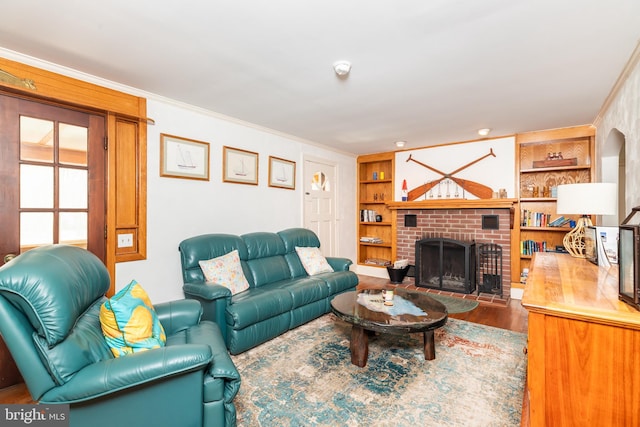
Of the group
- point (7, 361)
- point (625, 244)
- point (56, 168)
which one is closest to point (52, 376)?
point (7, 361)

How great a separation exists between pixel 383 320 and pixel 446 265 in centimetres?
294

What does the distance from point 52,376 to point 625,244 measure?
8.15 ft

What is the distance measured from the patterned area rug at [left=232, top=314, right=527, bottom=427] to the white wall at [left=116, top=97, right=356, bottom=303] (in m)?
1.25

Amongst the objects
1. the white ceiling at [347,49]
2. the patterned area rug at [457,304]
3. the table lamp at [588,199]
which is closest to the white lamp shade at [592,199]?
the table lamp at [588,199]

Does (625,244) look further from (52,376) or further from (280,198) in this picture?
(280,198)

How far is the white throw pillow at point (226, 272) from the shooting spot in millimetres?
2877

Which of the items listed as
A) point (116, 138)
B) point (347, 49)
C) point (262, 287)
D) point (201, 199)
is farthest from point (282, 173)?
point (347, 49)

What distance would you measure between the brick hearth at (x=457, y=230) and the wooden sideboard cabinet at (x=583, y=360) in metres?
3.35

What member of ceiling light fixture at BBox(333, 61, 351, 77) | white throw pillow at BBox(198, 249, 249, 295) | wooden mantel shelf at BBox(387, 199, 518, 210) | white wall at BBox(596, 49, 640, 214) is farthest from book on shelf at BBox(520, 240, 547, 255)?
white throw pillow at BBox(198, 249, 249, 295)

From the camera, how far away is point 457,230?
15.4 feet

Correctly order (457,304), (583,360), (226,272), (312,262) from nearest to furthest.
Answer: (583,360) → (226,272) → (312,262) → (457,304)

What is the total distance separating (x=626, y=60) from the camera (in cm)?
219

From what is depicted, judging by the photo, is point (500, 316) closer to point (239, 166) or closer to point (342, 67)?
point (342, 67)

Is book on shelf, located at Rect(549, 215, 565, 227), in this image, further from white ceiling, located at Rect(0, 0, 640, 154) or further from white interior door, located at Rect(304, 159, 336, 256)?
white interior door, located at Rect(304, 159, 336, 256)
